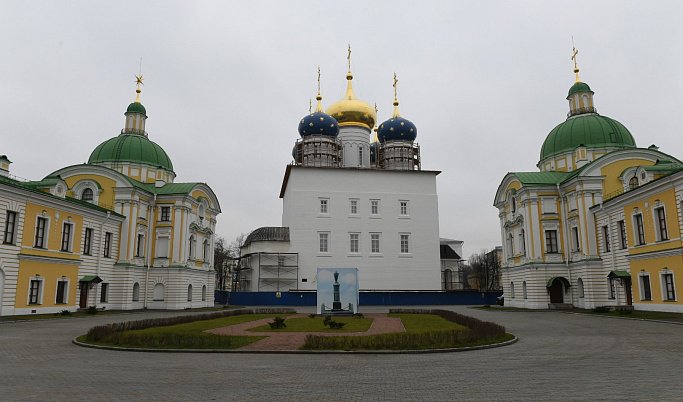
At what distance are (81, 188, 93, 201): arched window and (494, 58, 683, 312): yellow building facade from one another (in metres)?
A: 33.2

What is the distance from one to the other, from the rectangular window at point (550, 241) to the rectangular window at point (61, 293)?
33.5 m

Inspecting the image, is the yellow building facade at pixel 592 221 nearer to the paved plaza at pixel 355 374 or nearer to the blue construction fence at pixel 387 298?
the blue construction fence at pixel 387 298

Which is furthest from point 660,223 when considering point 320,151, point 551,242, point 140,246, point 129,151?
point 129,151

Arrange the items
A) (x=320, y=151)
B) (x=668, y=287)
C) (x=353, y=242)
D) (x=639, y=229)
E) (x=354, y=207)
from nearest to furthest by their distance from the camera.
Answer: (x=668, y=287) → (x=639, y=229) → (x=353, y=242) → (x=354, y=207) → (x=320, y=151)

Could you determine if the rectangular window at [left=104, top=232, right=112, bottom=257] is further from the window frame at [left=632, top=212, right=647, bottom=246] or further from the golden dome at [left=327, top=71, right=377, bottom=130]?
the window frame at [left=632, top=212, right=647, bottom=246]

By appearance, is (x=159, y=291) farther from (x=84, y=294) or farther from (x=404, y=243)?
(x=404, y=243)

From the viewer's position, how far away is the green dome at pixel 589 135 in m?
40.6

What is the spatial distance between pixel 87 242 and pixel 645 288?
118 ft

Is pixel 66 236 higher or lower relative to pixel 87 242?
higher

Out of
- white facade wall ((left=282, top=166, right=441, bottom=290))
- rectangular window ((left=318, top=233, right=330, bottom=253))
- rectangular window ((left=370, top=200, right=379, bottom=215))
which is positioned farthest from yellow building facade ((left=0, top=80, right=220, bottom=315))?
rectangular window ((left=370, top=200, right=379, bottom=215))

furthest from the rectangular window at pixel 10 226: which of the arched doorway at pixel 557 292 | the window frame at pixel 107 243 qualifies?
the arched doorway at pixel 557 292

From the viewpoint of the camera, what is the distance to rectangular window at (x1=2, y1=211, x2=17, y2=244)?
2727 cm

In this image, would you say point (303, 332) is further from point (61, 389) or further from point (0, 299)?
point (0, 299)

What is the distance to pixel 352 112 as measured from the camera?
59.8 metres
